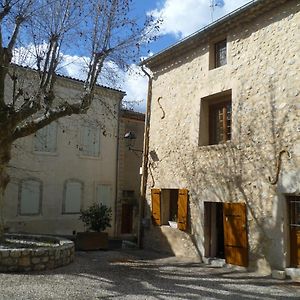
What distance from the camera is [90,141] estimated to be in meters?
16.5

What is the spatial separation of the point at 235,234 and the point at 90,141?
8966mm

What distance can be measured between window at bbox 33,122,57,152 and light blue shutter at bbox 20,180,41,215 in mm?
1322

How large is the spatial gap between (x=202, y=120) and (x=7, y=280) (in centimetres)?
627

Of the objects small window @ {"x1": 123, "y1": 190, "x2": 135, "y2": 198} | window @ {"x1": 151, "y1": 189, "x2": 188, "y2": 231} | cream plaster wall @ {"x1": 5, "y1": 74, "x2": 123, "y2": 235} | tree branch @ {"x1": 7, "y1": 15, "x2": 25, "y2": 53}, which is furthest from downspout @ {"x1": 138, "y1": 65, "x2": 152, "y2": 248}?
small window @ {"x1": 123, "y1": 190, "x2": 135, "y2": 198}

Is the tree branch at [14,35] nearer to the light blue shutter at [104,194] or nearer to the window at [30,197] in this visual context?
the window at [30,197]

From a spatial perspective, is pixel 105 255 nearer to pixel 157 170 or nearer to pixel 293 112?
pixel 157 170

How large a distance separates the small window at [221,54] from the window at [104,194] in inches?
329

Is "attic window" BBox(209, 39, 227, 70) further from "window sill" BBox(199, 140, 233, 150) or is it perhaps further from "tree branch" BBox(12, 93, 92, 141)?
"tree branch" BBox(12, 93, 92, 141)

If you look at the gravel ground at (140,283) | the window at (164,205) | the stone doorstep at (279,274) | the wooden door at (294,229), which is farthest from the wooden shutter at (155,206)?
the wooden door at (294,229)

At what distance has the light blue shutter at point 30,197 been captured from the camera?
14250mm

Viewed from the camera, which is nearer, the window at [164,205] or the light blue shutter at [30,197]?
the window at [164,205]

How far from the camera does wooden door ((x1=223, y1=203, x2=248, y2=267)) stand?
29.1ft

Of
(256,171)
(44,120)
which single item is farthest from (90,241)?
(256,171)

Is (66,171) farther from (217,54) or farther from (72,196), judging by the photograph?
(217,54)
